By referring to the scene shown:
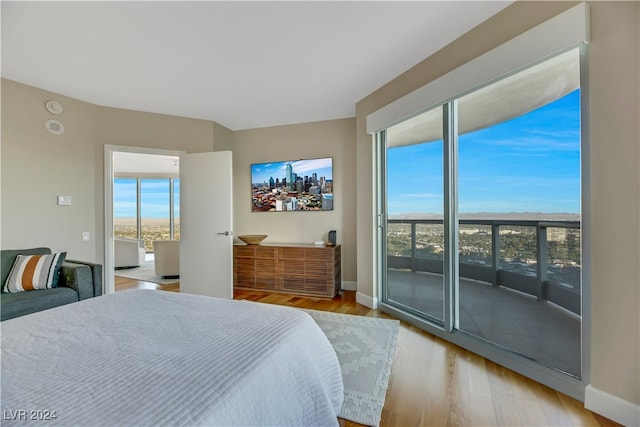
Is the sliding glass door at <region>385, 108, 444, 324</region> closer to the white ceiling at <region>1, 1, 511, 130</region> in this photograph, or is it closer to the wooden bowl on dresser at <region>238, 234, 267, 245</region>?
the white ceiling at <region>1, 1, 511, 130</region>

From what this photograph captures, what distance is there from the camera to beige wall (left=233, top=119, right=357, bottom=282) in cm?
412

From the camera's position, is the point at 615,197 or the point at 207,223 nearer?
the point at 615,197

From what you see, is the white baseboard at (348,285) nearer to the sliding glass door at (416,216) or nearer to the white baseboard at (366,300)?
the white baseboard at (366,300)

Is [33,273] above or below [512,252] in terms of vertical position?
below

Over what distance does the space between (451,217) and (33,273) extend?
377cm

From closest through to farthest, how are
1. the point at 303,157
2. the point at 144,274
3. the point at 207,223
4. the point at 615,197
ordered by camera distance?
the point at 615,197 → the point at 207,223 → the point at 303,157 → the point at 144,274

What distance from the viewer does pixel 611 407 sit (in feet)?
5.00

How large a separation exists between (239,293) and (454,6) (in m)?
3.93

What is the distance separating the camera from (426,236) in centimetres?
298

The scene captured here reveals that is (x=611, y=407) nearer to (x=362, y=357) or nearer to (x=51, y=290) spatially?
(x=362, y=357)

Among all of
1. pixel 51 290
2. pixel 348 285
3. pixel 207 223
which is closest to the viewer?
pixel 51 290

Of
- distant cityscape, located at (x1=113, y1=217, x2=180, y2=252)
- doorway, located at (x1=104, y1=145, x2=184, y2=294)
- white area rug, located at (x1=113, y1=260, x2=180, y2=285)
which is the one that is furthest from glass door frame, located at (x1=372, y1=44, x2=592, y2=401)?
distant cityscape, located at (x1=113, y1=217, x2=180, y2=252)

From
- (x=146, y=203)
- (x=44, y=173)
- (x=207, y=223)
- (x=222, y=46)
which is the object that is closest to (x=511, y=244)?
(x=222, y=46)

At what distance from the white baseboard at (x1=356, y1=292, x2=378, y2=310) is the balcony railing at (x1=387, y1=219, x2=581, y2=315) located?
62 cm
